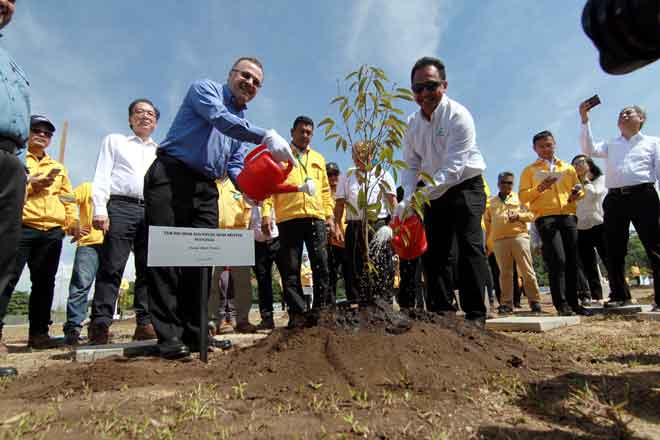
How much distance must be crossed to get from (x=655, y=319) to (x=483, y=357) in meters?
3.12

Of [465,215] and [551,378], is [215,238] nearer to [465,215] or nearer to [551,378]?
[465,215]

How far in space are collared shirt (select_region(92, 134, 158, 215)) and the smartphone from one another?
4.87 m

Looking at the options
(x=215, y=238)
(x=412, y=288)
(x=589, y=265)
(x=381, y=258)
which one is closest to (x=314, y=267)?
(x=381, y=258)

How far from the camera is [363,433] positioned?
1262 millimetres

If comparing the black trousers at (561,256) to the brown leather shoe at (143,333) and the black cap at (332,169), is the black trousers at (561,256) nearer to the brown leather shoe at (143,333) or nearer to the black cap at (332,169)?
the black cap at (332,169)

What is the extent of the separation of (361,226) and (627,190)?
131 inches

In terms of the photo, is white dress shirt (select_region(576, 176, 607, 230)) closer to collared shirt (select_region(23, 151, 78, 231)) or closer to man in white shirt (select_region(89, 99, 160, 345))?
man in white shirt (select_region(89, 99, 160, 345))

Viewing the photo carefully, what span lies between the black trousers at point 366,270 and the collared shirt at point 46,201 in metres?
2.98

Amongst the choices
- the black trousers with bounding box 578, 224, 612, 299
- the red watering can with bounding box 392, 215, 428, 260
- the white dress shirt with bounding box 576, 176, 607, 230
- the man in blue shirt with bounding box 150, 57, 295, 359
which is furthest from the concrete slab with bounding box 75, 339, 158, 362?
the black trousers with bounding box 578, 224, 612, 299

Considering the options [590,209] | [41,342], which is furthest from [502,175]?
[41,342]

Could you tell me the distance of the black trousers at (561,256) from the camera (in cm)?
450

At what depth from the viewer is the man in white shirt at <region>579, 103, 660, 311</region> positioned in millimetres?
4273

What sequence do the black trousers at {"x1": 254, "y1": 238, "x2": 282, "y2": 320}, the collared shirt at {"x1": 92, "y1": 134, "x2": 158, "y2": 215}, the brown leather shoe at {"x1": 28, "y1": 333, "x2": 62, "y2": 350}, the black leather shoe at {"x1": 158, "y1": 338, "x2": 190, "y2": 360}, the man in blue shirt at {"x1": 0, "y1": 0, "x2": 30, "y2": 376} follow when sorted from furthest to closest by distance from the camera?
the black trousers at {"x1": 254, "y1": 238, "x2": 282, "y2": 320} → the brown leather shoe at {"x1": 28, "y1": 333, "x2": 62, "y2": 350} → the collared shirt at {"x1": 92, "y1": 134, "x2": 158, "y2": 215} → the black leather shoe at {"x1": 158, "y1": 338, "x2": 190, "y2": 360} → the man in blue shirt at {"x1": 0, "y1": 0, "x2": 30, "y2": 376}

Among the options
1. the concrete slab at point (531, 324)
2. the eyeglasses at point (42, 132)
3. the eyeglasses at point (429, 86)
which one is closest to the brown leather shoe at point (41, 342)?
the eyeglasses at point (42, 132)
